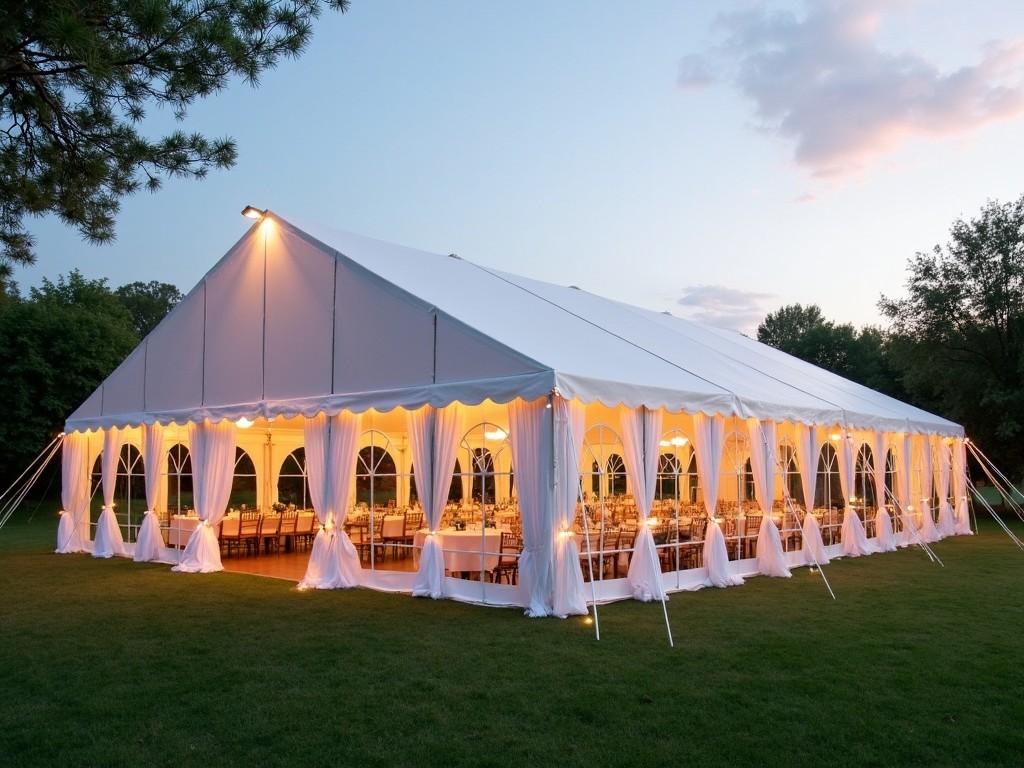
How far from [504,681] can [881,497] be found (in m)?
10.8

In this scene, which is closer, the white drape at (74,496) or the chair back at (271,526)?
the chair back at (271,526)

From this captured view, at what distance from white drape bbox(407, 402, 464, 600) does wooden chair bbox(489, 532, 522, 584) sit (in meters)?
0.65

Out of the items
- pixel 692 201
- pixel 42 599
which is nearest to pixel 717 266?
pixel 692 201

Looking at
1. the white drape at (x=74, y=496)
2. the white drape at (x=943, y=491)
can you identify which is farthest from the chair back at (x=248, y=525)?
the white drape at (x=943, y=491)

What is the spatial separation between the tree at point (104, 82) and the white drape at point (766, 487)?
7.69 metres

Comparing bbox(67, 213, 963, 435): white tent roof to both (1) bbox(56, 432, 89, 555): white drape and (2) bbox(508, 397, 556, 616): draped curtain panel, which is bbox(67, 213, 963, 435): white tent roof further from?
(1) bbox(56, 432, 89, 555): white drape

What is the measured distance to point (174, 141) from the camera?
651 cm

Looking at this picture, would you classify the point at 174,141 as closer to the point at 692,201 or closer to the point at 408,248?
the point at 408,248

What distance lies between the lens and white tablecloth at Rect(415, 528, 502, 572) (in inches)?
385

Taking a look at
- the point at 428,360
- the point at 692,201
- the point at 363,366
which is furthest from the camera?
the point at 692,201

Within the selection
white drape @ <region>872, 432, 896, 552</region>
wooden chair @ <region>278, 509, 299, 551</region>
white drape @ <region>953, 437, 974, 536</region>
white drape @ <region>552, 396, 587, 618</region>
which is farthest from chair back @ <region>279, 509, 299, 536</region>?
white drape @ <region>953, 437, 974, 536</region>

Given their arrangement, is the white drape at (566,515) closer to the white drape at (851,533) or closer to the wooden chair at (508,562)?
the wooden chair at (508,562)

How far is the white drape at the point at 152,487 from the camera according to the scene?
43.8 feet

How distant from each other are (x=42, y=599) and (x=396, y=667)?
18.9ft
